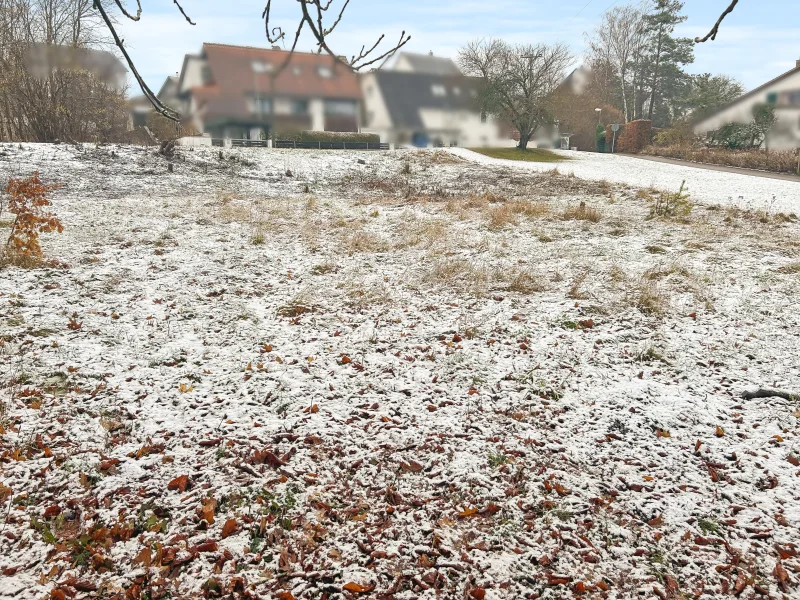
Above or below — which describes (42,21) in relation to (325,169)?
above

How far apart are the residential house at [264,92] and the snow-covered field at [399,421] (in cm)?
197

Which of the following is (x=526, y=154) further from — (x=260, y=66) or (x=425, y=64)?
(x=260, y=66)

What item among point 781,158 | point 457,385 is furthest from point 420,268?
point 781,158

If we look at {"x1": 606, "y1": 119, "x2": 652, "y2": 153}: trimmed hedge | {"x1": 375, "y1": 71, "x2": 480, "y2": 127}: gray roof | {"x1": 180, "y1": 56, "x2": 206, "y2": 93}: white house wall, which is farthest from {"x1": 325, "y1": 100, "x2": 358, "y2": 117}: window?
{"x1": 606, "y1": 119, "x2": 652, "y2": 153}: trimmed hedge

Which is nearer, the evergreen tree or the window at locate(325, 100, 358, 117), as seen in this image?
the window at locate(325, 100, 358, 117)

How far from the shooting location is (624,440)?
3162 mm

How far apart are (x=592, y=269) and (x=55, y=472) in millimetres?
6057

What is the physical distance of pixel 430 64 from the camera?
1898 millimetres

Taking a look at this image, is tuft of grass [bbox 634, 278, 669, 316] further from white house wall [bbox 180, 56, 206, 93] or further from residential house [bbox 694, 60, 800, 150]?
residential house [bbox 694, 60, 800, 150]

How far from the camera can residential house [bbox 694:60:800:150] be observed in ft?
46.4

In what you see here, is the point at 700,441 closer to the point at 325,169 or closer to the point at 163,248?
the point at 163,248

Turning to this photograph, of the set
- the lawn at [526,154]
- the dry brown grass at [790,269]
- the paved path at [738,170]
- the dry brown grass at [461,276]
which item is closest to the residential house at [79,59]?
the dry brown grass at [461,276]

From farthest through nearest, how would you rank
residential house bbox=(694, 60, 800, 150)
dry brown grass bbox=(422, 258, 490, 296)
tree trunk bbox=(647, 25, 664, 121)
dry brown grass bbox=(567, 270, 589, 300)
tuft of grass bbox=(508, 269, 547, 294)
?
tree trunk bbox=(647, 25, 664, 121), residential house bbox=(694, 60, 800, 150), dry brown grass bbox=(422, 258, 490, 296), tuft of grass bbox=(508, 269, 547, 294), dry brown grass bbox=(567, 270, 589, 300)

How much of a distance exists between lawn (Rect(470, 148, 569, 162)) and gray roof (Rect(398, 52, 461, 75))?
24071 mm
